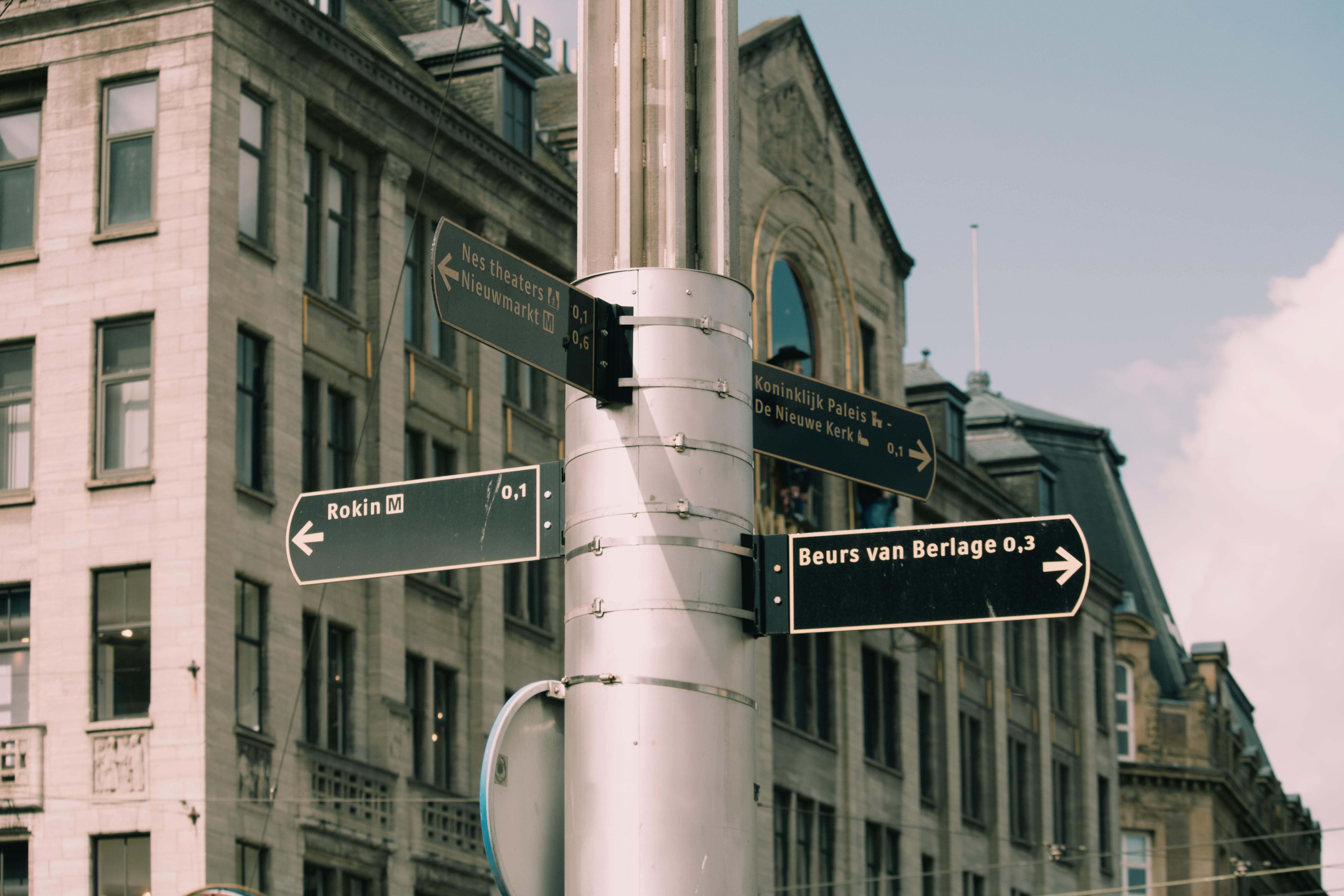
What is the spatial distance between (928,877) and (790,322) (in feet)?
43.8

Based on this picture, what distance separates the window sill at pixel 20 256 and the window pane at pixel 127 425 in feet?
7.13

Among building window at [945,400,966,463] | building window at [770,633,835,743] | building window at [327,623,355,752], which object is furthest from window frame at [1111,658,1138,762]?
building window at [327,623,355,752]

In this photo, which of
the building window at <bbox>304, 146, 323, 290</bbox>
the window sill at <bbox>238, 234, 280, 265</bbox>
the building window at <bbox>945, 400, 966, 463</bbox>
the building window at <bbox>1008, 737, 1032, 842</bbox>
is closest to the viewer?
the window sill at <bbox>238, 234, 280, 265</bbox>

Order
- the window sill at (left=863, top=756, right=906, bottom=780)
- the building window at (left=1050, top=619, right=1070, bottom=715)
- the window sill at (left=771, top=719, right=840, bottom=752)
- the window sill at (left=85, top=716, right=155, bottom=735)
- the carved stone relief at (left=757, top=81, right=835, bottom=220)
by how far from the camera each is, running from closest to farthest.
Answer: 1. the window sill at (left=85, top=716, right=155, bottom=735)
2. the window sill at (left=771, top=719, right=840, bottom=752)
3. the carved stone relief at (left=757, top=81, right=835, bottom=220)
4. the window sill at (left=863, top=756, right=906, bottom=780)
5. the building window at (left=1050, top=619, right=1070, bottom=715)

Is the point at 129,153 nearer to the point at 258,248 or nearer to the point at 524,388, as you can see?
the point at 258,248

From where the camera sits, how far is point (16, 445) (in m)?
28.0

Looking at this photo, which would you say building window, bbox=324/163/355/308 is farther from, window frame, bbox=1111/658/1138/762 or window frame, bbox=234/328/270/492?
window frame, bbox=1111/658/1138/762

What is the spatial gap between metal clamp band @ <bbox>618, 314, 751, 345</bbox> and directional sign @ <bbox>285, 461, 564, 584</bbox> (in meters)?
0.53

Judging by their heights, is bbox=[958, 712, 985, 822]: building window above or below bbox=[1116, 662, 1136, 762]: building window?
below

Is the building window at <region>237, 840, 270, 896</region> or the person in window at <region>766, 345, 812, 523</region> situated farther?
the person in window at <region>766, 345, 812, 523</region>

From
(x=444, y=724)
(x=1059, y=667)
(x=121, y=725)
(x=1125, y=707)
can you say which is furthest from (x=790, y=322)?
(x=1125, y=707)

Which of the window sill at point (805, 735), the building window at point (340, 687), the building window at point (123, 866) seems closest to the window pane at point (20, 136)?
the building window at point (340, 687)

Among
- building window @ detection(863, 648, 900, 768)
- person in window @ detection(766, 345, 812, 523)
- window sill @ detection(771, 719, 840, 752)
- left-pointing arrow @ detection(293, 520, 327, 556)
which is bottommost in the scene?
left-pointing arrow @ detection(293, 520, 327, 556)

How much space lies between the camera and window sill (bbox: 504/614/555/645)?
1304 inches
